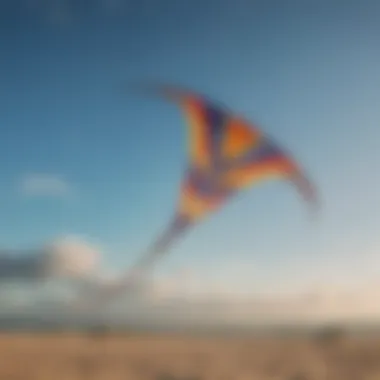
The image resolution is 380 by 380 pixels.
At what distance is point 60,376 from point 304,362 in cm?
338

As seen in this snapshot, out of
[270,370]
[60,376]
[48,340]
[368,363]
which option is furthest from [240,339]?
[48,340]

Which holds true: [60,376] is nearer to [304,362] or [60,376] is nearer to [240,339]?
[240,339]

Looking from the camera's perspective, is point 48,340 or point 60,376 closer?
point 60,376

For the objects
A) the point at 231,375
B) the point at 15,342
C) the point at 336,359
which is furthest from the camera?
the point at 15,342

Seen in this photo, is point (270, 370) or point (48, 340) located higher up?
point (48, 340)

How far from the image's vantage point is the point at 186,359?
1183 centimetres

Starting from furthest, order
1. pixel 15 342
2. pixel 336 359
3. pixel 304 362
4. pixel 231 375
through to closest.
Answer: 1. pixel 15 342
2. pixel 336 359
3. pixel 304 362
4. pixel 231 375

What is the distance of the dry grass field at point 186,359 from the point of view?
10.8 metres

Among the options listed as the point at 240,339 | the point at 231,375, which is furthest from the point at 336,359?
the point at 231,375

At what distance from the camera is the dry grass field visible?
1081 centimetres

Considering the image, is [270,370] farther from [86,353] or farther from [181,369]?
[86,353]

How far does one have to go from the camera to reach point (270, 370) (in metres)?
11.0

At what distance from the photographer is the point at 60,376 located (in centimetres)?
1080

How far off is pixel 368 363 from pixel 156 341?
3.47 metres
